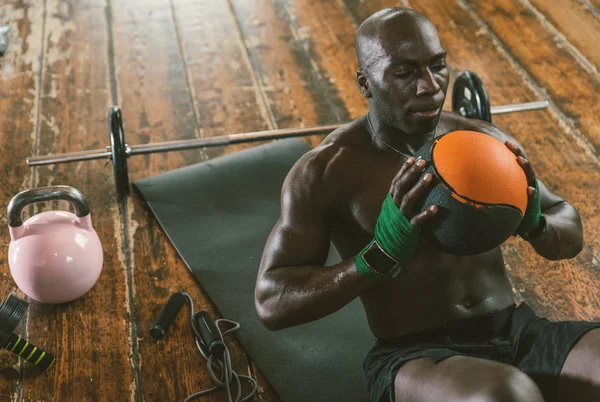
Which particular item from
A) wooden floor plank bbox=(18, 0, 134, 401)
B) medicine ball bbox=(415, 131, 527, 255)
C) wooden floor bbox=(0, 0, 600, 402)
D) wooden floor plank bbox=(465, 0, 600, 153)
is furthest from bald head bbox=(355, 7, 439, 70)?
wooden floor plank bbox=(465, 0, 600, 153)

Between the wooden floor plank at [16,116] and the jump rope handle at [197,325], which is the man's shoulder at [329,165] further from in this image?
the wooden floor plank at [16,116]

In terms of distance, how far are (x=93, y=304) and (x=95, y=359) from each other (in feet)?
0.81

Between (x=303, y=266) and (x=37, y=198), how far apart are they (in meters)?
0.98

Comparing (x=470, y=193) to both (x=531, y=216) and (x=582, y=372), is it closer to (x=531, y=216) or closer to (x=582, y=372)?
(x=531, y=216)

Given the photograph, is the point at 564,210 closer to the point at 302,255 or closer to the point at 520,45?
the point at 302,255

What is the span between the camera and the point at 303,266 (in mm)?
1749

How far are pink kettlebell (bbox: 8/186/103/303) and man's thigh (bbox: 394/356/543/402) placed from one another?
114 cm

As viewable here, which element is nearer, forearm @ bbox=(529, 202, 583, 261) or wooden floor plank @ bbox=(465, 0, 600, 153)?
forearm @ bbox=(529, 202, 583, 261)

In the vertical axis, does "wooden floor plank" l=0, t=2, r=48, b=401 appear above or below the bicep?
below

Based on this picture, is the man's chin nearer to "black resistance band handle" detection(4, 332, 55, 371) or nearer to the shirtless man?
the shirtless man

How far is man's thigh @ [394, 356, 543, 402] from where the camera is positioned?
4.63 ft

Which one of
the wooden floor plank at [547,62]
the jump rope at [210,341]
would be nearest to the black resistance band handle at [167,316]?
the jump rope at [210,341]

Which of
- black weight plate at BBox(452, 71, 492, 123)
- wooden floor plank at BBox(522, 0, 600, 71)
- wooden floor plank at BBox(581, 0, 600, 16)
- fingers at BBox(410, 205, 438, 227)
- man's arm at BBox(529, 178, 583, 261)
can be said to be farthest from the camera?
wooden floor plank at BBox(581, 0, 600, 16)

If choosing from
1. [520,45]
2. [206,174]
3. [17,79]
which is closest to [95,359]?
[206,174]
